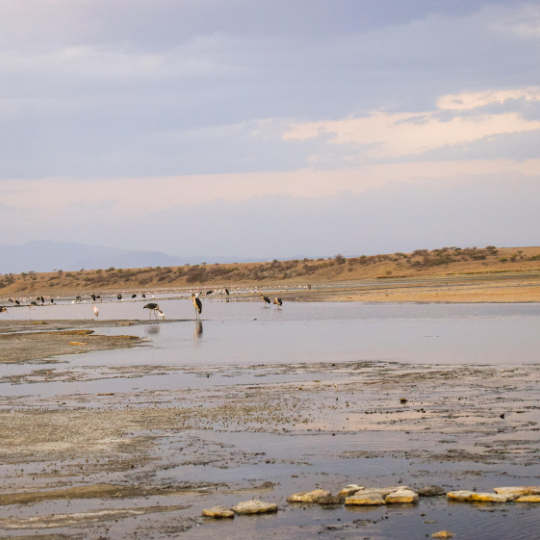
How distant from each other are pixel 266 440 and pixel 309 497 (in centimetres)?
286

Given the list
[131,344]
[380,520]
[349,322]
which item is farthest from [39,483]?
[349,322]

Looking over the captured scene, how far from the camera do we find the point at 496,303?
40031mm

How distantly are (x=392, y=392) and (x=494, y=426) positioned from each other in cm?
366

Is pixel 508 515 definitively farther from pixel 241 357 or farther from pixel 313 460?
pixel 241 357

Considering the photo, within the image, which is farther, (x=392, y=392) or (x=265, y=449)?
(x=392, y=392)

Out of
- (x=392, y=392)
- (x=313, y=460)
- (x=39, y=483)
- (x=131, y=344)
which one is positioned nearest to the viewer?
(x=39, y=483)

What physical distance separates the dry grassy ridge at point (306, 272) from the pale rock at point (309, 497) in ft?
216

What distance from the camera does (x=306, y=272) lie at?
96.1m

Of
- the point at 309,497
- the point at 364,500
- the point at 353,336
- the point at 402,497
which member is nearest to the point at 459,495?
the point at 402,497

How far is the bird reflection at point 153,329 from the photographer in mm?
32562

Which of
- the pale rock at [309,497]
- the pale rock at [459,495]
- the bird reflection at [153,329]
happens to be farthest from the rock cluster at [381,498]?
the bird reflection at [153,329]

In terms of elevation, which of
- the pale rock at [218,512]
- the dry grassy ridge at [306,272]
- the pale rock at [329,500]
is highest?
the dry grassy ridge at [306,272]

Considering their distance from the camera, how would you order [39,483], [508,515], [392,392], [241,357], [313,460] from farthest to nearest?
[241,357] < [392,392] < [313,460] < [39,483] < [508,515]

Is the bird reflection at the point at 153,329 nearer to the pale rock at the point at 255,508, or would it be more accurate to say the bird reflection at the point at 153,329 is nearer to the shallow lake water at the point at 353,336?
the shallow lake water at the point at 353,336
